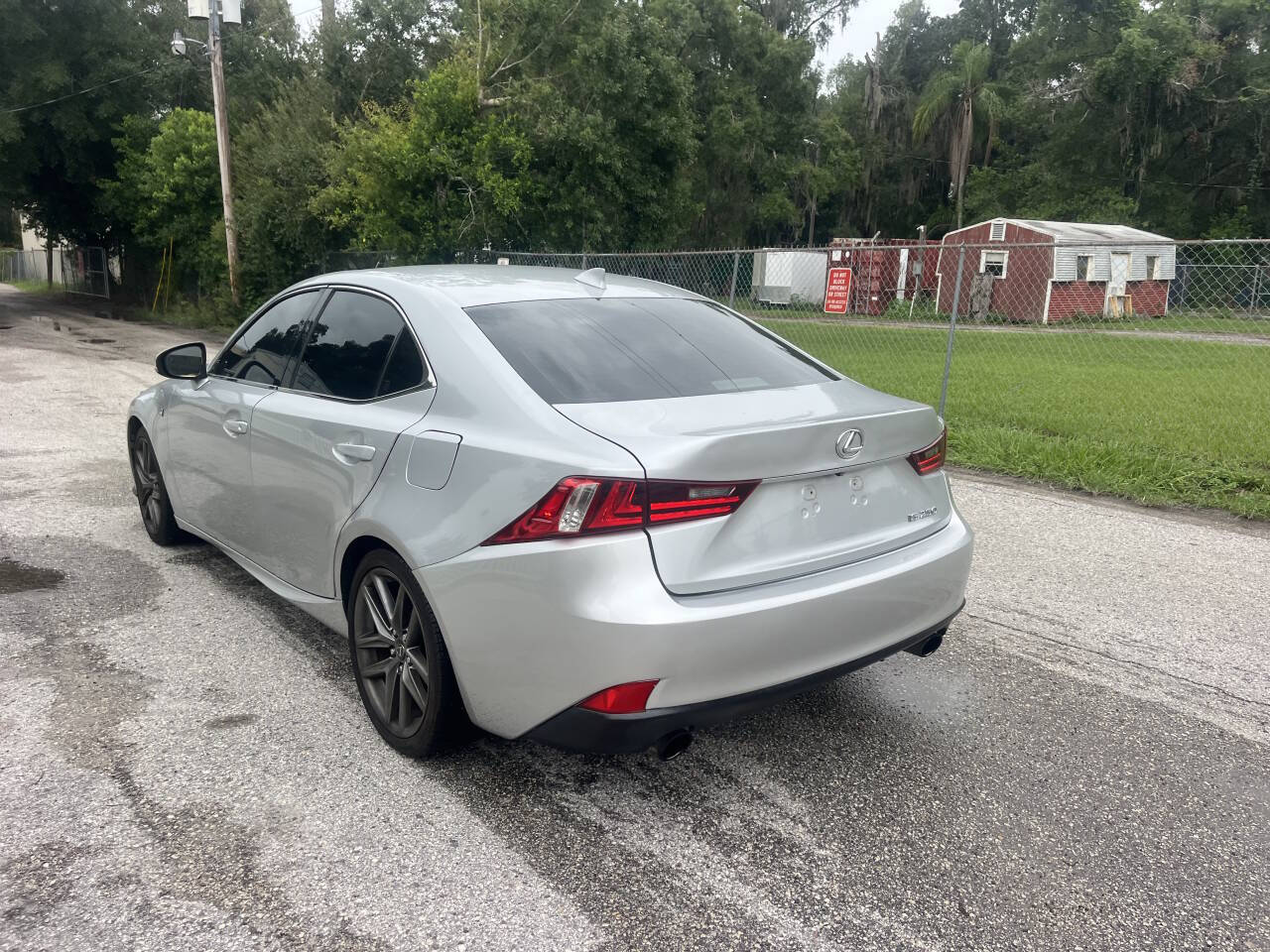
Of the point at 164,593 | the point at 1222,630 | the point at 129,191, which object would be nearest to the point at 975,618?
the point at 1222,630

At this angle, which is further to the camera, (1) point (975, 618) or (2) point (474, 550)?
(1) point (975, 618)

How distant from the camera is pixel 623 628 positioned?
2.45m

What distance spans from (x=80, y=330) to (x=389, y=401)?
22.1 metres

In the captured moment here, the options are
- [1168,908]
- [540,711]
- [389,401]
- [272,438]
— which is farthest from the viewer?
[272,438]

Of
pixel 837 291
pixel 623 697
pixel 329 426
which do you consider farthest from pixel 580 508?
pixel 837 291

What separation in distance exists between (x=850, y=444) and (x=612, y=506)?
2.71ft

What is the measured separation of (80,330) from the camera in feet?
71.3

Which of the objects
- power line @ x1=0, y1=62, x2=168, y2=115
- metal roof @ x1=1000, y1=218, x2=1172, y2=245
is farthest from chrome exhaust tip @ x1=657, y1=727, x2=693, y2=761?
metal roof @ x1=1000, y1=218, x2=1172, y2=245

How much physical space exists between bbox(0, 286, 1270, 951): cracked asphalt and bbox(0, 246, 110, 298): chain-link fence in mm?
35752

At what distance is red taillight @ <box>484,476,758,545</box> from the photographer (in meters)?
2.52

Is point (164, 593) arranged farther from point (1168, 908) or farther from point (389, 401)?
point (1168, 908)

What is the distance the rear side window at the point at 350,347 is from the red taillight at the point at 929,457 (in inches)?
69.4

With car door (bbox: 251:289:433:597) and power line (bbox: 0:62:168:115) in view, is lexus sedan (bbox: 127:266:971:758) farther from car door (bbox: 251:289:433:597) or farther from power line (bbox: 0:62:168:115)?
power line (bbox: 0:62:168:115)

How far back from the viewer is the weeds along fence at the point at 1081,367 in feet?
25.6
